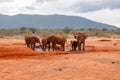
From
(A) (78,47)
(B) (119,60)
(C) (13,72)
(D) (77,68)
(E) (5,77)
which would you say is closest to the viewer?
(E) (5,77)

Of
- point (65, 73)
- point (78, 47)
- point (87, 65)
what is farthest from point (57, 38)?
point (65, 73)

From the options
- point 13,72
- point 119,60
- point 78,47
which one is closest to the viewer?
point 13,72

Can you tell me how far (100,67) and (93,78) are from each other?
2.98 meters

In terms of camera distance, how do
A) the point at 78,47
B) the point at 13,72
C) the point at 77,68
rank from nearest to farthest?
1. the point at 13,72
2. the point at 77,68
3. the point at 78,47

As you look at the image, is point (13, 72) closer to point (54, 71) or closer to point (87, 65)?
point (54, 71)

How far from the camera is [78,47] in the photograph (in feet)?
104

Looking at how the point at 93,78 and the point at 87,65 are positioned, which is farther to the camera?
the point at 87,65

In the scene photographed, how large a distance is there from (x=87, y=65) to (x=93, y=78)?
10.8ft

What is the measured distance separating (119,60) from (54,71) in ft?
21.4

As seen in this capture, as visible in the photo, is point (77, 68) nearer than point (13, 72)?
No

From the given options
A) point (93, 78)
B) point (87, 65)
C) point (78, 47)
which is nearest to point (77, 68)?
point (87, 65)

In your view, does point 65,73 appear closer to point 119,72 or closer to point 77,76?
point 77,76

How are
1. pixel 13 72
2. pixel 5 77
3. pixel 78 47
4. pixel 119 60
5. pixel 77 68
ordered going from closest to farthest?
1. pixel 5 77
2. pixel 13 72
3. pixel 77 68
4. pixel 119 60
5. pixel 78 47

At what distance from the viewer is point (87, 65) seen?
59.2ft
